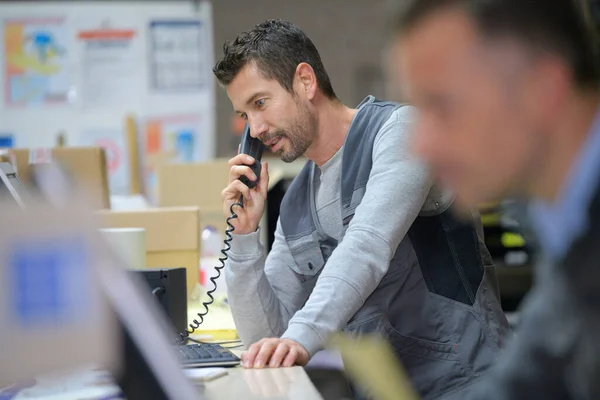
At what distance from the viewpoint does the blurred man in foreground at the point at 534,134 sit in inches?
26.3

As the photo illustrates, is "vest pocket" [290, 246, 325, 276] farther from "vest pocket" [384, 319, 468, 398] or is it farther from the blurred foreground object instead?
the blurred foreground object

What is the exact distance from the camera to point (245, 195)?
79.2 inches

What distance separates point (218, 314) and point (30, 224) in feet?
5.81

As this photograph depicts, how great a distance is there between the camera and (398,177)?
68.1 inches

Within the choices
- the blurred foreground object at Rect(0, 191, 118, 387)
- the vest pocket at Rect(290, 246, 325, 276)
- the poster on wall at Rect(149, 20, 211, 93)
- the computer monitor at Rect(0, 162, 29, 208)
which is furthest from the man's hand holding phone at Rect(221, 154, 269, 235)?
the poster on wall at Rect(149, 20, 211, 93)

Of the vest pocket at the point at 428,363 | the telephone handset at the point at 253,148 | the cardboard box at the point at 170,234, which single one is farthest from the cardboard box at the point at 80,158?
the vest pocket at the point at 428,363

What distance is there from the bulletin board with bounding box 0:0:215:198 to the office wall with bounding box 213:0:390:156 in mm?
259

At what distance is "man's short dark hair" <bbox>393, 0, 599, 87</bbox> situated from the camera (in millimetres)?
694

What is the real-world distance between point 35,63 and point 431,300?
4.07 metres

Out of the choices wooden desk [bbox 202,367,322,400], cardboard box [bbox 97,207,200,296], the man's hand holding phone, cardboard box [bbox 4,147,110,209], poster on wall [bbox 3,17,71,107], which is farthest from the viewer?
poster on wall [bbox 3,17,71,107]

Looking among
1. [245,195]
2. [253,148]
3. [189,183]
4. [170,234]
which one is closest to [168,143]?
[189,183]

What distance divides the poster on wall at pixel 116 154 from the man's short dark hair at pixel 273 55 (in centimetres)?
320

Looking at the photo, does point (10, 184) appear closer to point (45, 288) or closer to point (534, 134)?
point (45, 288)

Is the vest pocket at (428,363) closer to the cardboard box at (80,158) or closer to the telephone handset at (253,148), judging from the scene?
the telephone handset at (253,148)
